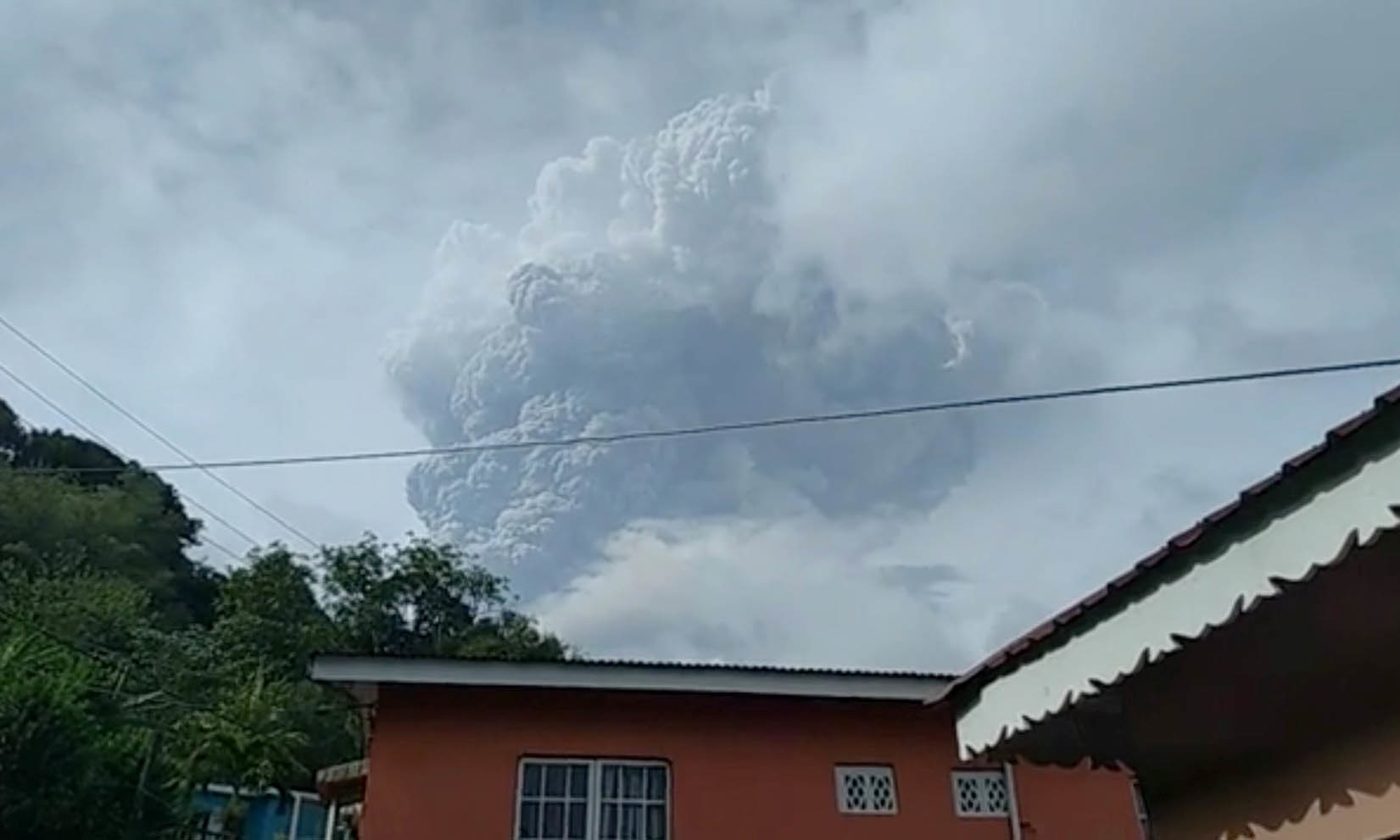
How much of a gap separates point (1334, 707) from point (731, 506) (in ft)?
33.7

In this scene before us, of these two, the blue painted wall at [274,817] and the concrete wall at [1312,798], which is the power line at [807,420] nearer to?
the concrete wall at [1312,798]

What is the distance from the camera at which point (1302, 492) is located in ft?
8.17

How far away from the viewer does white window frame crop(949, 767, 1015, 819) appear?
30.3ft

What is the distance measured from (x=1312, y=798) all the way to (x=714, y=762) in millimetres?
6296

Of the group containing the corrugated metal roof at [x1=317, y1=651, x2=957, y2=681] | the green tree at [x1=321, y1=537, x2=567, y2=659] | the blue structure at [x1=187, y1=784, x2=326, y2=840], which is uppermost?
the green tree at [x1=321, y1=537, x2=567, y2=659]

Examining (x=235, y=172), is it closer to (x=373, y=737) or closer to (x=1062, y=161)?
(x=373, y=737)

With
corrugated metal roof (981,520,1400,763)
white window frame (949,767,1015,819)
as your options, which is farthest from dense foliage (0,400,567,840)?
corrugated metal roof (981,520,1400,763)

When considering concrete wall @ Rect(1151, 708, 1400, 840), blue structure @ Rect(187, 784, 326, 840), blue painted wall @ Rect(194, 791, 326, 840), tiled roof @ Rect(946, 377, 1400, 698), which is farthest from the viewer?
blue painted wall @ Rect(194, 791, 326, 840)

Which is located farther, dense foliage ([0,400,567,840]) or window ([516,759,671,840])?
dense foliage ([0,400,567,840])

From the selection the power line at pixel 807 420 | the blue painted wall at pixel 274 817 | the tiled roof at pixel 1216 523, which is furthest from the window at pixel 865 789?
the blue painted wall at pixel 274 817

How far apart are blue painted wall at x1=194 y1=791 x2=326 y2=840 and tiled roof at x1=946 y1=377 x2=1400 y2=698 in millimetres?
17246

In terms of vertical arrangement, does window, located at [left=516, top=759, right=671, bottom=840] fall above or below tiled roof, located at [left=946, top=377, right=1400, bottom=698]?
above

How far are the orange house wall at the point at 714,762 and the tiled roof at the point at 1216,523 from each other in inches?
210

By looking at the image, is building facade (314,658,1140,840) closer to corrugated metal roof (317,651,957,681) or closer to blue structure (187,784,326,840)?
corrugated metal roof (317,651,957,681)
